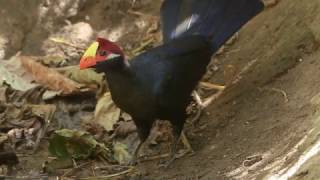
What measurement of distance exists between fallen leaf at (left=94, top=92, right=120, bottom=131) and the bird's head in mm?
928

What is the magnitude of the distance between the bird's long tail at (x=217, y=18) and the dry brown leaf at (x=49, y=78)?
87cm

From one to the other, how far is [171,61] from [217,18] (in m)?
0.50

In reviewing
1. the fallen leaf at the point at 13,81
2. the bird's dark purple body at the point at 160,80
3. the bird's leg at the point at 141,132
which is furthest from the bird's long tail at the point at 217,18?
the fallen leaf at the point at 13,81

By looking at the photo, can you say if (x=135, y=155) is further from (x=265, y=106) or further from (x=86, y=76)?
(x=86, y=76)

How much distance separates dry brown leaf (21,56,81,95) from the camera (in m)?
4.90

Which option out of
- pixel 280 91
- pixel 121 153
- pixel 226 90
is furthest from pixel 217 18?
pixel 121 153

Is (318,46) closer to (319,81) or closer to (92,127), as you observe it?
(319,81)

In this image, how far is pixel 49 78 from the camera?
504cm

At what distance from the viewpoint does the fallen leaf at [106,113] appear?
14.9 feet

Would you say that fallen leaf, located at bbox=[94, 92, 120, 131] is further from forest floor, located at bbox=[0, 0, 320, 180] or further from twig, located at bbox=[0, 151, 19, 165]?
twig, located at bbox=[0, 151, 19, 165]

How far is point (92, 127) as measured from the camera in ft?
14.9

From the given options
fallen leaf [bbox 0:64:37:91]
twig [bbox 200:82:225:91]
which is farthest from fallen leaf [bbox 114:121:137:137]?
fallen leaf [bbox 0:64:37:91]

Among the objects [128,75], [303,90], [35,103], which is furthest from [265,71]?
[35,103]

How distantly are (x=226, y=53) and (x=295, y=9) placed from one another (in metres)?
0.62
